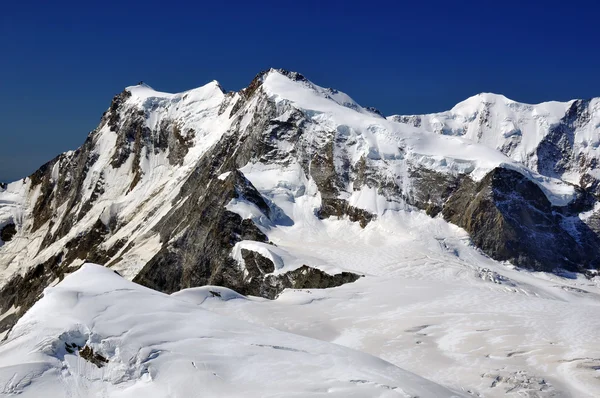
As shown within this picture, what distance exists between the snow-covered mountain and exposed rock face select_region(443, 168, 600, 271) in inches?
6.6

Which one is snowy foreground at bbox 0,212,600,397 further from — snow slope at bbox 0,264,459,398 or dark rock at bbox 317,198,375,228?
dark rock at bbox 317,198,375,228

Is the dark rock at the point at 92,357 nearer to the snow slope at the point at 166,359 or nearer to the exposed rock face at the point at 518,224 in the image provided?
the snow slope at the point at 166,359

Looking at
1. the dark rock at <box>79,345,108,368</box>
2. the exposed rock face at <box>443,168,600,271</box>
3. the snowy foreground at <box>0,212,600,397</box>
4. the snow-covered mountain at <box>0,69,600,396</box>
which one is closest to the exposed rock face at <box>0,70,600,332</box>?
the exposed rock face at <box>443,168,600,271</box>

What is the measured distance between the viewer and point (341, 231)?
73.0m

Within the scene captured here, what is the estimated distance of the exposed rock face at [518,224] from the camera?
68562 mm

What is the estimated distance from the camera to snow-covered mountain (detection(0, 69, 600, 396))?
120ft

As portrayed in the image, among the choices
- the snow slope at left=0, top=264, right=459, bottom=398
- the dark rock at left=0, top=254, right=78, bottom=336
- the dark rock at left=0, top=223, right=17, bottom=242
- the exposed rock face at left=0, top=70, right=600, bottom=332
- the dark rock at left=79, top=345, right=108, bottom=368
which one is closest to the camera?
the snow slope at left=0, top=264, right=459, bottom=398

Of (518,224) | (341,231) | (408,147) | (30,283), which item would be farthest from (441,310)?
(30,283)

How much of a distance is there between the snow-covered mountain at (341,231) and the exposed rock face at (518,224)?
17cm

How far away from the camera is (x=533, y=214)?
7312 centimetres

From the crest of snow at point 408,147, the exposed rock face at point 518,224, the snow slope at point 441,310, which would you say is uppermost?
the crest of snow at point 408,147

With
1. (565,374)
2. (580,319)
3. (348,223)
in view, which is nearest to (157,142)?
(348,223)

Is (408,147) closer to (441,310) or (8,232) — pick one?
(441,310)

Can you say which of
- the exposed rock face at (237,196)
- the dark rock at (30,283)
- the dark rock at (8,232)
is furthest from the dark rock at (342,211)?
the dark rock at (8,232)
